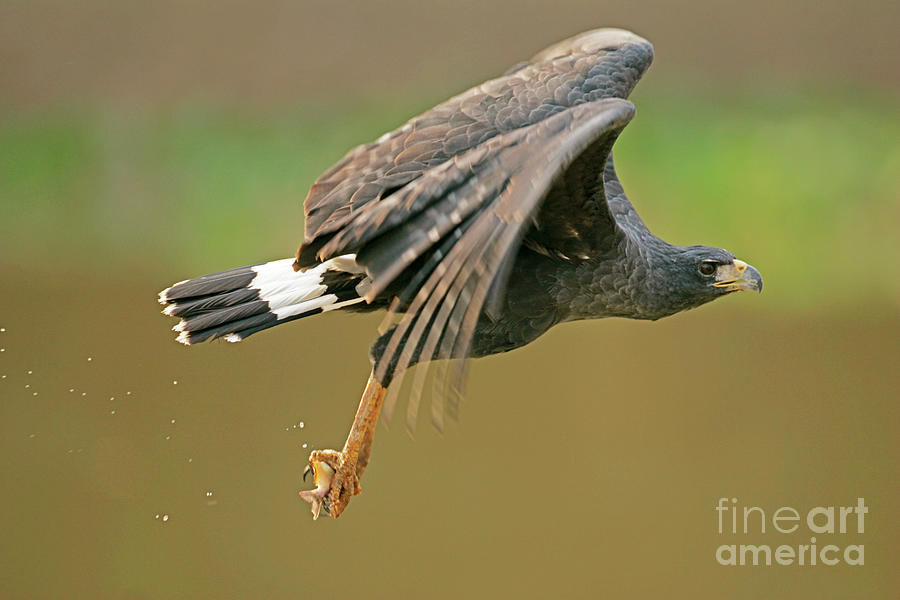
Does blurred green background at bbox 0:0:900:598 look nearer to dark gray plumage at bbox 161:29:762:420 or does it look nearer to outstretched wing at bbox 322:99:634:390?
dark gray plumage at bbox 161:29:762:420

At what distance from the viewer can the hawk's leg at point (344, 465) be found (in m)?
4.20

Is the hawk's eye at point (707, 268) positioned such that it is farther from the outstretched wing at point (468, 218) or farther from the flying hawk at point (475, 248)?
the outstretched wing at point (468, 218)

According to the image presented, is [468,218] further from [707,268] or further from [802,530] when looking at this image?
[802,530]

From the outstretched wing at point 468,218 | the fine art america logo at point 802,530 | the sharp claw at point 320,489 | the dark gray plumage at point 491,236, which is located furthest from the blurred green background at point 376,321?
the outstretched wing at point 468,218

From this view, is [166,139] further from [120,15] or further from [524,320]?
[524,320]

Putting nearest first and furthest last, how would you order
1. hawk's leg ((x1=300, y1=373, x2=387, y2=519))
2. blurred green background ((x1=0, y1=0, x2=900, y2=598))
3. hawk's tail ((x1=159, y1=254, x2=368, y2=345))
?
hawk's tail ((x1=159, y1=254, x2=368, y2=345)) → hawk's leg ((x1=300, y1=373, x2=387, y2=519)) → blurred green background ((x1=0, y1=0, x2=900, y2=598))

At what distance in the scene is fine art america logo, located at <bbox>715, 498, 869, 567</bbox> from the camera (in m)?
6.22

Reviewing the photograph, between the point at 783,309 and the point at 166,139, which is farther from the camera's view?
the point at 166,139

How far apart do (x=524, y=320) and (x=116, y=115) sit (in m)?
5.88

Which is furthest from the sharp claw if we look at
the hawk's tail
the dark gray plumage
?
the hawk's tail

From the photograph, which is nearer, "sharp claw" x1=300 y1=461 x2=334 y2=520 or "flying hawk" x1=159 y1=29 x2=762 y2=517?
"flying hawk" x1=159 y1=29 x2=762 y2=517

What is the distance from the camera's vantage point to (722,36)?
966cm

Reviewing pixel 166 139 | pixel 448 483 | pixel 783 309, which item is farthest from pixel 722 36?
pixel 448 483

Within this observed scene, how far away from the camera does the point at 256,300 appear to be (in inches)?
161
